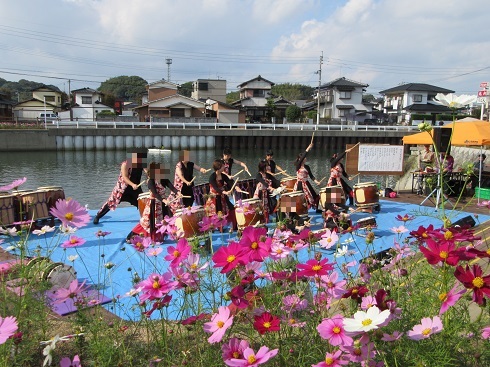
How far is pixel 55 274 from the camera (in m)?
3.76

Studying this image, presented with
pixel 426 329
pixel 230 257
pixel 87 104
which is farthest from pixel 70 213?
pixel 87 104

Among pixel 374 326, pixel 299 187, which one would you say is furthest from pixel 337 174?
pixel 374 326

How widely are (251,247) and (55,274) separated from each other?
2.87 meters

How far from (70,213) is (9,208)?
616 cm

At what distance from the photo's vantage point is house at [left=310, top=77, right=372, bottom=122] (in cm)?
4994

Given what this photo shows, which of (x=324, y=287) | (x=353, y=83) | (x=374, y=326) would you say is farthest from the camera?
(x=353, y=83)

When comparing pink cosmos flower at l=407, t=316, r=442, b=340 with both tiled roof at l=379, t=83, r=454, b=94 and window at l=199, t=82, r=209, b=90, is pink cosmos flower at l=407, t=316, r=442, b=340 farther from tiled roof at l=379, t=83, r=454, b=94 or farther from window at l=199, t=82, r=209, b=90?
window at l=199, t=82, r=209, b=90

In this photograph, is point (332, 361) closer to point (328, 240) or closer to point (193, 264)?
point (193, 264)

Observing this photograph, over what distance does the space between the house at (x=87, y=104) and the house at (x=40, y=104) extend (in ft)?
7.87

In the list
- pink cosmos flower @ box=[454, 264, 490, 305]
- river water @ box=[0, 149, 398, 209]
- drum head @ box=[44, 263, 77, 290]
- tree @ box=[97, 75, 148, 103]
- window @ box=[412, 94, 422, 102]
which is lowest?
river water @ box=[0, 149, 398, 209]

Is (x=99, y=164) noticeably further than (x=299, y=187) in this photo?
Yes

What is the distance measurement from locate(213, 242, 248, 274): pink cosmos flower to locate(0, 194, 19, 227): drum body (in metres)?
6.40

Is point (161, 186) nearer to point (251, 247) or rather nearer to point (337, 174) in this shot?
point (337, 174)

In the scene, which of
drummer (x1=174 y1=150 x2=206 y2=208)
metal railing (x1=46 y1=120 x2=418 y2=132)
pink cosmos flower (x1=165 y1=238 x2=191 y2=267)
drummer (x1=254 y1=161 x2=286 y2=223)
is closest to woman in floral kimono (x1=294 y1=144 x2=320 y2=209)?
drummer (x1=254 y1=161 x2=286 y2=223)
